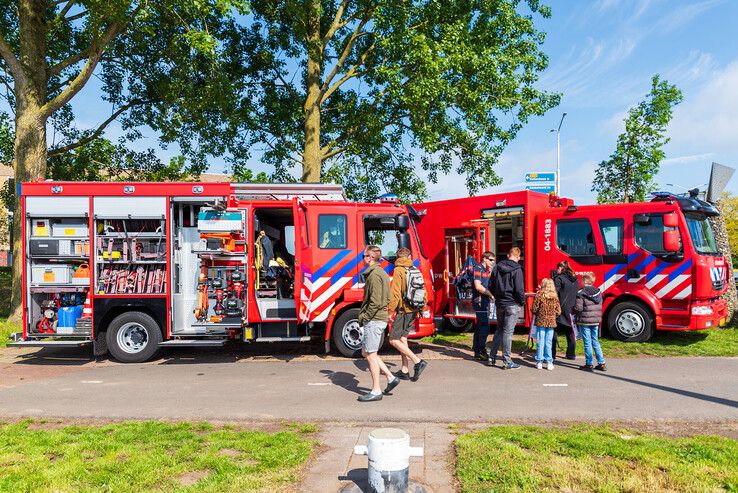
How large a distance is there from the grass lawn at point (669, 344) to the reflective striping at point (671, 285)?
97cm

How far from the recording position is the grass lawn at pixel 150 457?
13.2ft

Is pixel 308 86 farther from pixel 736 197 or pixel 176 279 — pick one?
pixel 736 197

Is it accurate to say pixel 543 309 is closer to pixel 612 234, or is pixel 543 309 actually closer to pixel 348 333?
pixel 348 333

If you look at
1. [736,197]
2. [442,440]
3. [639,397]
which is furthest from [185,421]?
[736,197]

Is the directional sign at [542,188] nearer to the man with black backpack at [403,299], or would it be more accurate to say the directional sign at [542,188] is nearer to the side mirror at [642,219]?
the side mirror at [642,219]

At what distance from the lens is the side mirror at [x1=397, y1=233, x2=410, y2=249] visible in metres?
9.45

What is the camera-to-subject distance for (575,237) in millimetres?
10859

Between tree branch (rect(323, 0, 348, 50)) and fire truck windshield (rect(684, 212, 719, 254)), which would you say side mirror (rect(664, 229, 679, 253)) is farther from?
tree branch (rect(323, 0, 348, 50))

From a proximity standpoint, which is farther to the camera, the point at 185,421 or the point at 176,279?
the point at 176,279

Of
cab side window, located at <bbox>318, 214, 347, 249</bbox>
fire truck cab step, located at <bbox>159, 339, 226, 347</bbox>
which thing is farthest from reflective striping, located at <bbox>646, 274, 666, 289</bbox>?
Answer: fire truck cab step, located at <bbox>159, 339, 226, 347</bbox>

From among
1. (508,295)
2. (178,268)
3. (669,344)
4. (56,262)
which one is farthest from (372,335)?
(669,344)

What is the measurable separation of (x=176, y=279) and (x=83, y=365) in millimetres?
2169

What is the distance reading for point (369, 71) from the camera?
16.5m

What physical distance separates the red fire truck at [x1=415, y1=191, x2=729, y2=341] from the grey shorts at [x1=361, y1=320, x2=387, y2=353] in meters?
5.23
